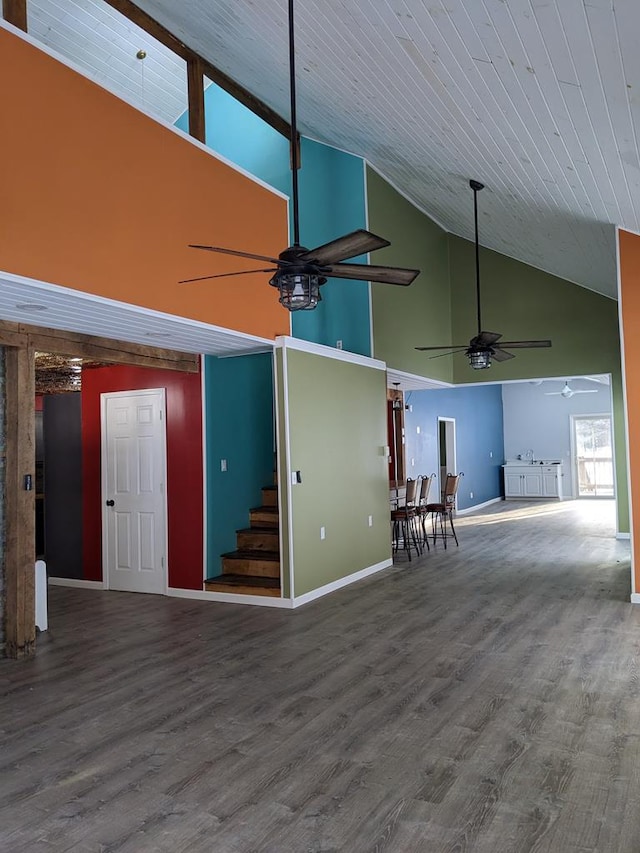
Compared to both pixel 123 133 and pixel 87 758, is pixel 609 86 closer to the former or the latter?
pixel 123 133

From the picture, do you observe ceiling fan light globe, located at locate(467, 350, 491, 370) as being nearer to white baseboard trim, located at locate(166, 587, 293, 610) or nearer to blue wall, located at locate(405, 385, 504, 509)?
white baseboard trim, located at locate(166, 587, 293, 610)

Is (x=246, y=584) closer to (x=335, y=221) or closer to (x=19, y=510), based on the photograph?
(x=19, y=510)

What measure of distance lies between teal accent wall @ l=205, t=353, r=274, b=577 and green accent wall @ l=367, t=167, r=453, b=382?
6.57 feet

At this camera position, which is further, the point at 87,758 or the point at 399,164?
the point at 399,164

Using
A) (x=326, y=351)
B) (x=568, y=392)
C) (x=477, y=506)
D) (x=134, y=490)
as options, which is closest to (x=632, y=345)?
(x=326, y=351)

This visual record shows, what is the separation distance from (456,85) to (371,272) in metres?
1.33

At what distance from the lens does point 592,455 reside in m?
15.7

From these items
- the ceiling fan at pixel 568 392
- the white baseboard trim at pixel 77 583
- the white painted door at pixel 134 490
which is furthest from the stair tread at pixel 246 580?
the ceiling fan at pixel 568 392

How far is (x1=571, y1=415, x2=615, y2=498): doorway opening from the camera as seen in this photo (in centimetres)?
1558

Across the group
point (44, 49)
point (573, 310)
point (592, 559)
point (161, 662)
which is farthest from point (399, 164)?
point (161, 662)

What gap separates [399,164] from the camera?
7445 mm

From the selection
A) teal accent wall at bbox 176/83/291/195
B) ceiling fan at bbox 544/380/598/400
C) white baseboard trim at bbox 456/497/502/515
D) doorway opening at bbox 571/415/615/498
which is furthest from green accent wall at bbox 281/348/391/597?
doorway opening at bbox 571/415/615/498

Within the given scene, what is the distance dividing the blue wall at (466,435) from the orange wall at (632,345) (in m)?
5.61

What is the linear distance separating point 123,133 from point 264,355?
9.22 ft
